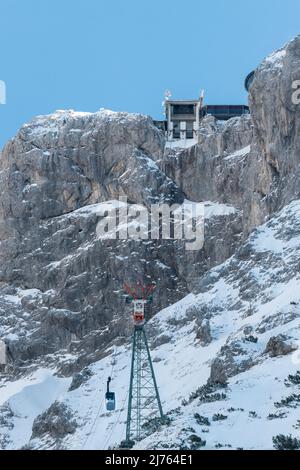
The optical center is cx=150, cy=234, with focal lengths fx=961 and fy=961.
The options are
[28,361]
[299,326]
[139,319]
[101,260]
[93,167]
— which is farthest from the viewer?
[93,167]

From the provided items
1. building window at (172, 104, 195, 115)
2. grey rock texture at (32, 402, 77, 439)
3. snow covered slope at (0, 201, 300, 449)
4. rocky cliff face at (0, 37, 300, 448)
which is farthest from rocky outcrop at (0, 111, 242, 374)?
grey rock texture at (32, 402, 77, 439)

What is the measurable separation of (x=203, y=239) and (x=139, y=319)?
53.7 meters

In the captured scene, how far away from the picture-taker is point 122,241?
118 meters

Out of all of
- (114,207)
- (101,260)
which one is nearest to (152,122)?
(114,207)

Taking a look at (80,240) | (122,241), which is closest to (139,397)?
(122,241)

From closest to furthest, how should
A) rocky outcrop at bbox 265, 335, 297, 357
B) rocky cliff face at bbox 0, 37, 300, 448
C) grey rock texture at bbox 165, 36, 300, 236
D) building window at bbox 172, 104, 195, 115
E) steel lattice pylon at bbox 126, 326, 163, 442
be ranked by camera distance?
rocky outcrop at bbox 265, 335, 297, 357
steel lattice pylon at bbox 126, 326, 163, 442
rocky cliff face at bbox 0, 37, 300, 448
grey rock texture at bbox 165, 36, 300, 236
building window at bbox 172, 104, 195, 115

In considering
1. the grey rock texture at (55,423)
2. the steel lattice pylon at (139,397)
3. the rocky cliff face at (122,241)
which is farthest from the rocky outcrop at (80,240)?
the steel lattice pylon at (139,397)

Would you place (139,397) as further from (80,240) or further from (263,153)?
(80,240)

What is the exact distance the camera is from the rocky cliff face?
3600 inches

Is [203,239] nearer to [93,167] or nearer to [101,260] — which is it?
[101,260]

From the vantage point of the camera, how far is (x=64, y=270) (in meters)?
120

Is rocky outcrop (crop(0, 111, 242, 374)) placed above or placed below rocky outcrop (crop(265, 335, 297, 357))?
above

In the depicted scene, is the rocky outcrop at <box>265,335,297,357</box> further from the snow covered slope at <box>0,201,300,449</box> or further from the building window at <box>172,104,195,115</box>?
the building window at <box>172,104,195,115</box>

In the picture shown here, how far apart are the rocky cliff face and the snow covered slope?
32cm
